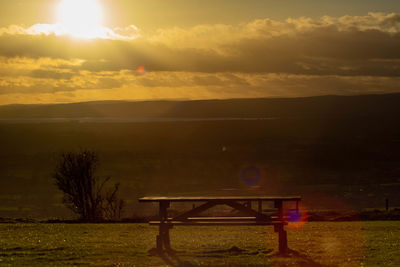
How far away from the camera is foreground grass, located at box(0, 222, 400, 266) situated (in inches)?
517

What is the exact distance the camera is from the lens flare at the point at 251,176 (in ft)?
328

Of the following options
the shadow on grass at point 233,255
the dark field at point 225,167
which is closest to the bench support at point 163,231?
the shadow on grass at point 233,255

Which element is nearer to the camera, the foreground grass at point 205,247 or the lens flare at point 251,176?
the foreground grass at point 205,247

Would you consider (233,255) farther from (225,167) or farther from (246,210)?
(225,167)

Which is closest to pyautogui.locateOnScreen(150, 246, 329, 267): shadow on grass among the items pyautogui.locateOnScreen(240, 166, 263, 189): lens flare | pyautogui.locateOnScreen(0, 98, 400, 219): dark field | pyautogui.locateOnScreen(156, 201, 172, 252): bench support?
pyautogui.locateOnScreen(156, 201, 172, 252): bench support

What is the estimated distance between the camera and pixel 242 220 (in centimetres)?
1450

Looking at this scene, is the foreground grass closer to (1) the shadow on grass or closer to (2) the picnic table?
(1) the shadow on grass

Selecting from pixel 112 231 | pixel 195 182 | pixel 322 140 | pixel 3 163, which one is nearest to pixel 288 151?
pixel 322 140

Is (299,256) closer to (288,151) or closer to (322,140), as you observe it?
(288,151)

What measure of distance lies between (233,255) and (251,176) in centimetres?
9671

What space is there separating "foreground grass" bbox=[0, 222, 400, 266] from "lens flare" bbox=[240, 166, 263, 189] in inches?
2963

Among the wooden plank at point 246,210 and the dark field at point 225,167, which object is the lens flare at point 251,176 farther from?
the wooden plank at point 246,210

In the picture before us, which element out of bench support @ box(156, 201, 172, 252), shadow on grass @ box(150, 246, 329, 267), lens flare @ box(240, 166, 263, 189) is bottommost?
shadow on grass @ box(150, 246, 329, 267)

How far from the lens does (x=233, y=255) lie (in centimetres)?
1388
